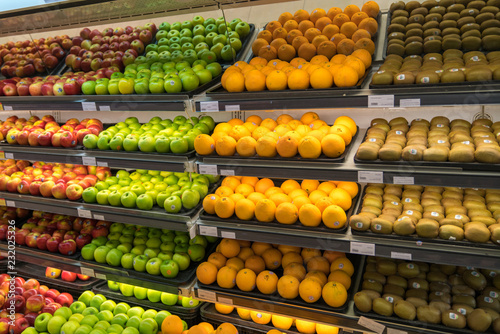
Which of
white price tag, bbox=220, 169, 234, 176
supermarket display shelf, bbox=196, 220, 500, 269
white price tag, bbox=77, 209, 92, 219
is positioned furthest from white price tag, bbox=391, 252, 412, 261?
white price tag, bbox=77, 209, 92, 219

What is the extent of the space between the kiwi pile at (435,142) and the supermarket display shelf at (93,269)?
1.46 m

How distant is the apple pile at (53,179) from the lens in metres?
2.97

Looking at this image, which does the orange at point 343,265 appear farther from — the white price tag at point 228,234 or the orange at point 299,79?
the orange at point 299,79

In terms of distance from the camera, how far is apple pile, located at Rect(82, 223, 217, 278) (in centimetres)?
260

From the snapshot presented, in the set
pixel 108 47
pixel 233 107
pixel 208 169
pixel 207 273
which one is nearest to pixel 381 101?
pixel 233 107

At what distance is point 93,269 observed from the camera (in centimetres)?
282

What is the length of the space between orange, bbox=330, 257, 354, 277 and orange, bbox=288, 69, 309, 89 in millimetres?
1053

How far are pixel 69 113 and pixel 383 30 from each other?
9.92ft

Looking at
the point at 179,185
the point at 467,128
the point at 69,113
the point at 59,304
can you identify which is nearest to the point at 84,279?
the point at 59,304

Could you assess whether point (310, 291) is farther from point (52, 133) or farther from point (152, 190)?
point (52, 133)

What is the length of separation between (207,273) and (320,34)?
5.53ft

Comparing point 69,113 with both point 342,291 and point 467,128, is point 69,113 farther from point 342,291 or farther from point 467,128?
point 467,128

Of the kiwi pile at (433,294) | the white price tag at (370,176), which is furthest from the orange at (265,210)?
the kiwi pile at (433,294)

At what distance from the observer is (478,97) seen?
1778mm
